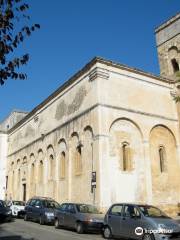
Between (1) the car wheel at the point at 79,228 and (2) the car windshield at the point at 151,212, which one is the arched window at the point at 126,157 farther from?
(2) the car windshield at the point at 151,212

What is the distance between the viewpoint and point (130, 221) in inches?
487

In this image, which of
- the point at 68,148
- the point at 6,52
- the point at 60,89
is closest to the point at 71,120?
the point at 68,148

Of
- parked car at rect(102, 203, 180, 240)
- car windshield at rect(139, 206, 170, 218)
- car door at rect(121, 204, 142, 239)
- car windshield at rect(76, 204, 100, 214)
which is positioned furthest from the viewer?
car windshield at rect(76, 204, 100, 214)

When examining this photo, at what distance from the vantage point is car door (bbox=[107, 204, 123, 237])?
13.0 metres

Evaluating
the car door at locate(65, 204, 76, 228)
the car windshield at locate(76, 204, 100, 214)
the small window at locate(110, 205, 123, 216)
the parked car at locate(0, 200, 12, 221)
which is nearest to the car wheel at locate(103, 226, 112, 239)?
the small window at locate(110, 205, 123, 216)

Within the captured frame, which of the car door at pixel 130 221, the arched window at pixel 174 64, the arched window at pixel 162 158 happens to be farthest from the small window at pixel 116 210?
the arched window at pixel 174 64

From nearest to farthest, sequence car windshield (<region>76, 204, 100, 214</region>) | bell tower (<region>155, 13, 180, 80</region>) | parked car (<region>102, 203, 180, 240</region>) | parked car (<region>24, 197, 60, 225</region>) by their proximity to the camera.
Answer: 1. parked car (<region>102, 203, 180, 240</region>)
2. car windshield (<region>76, 204, 100, 214</region>)
3. parked car (<region>24, 197, 60, 225</region>)
4. bell tower (<region>155, 13, 180, 80</region>)

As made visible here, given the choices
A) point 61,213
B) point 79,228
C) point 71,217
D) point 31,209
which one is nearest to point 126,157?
point 61,213

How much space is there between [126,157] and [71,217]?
7.59 m

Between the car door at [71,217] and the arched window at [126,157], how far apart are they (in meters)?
6.47

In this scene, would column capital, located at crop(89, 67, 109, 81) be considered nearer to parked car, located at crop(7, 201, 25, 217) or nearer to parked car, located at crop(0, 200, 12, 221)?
parked car, located at crop(0, 200, 12, 221)

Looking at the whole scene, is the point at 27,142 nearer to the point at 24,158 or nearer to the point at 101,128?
the point at 24,158

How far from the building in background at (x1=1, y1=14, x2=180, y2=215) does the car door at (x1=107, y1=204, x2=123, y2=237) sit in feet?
20.2

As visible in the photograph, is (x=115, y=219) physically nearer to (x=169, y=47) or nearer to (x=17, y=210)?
(x=17, y=210)
